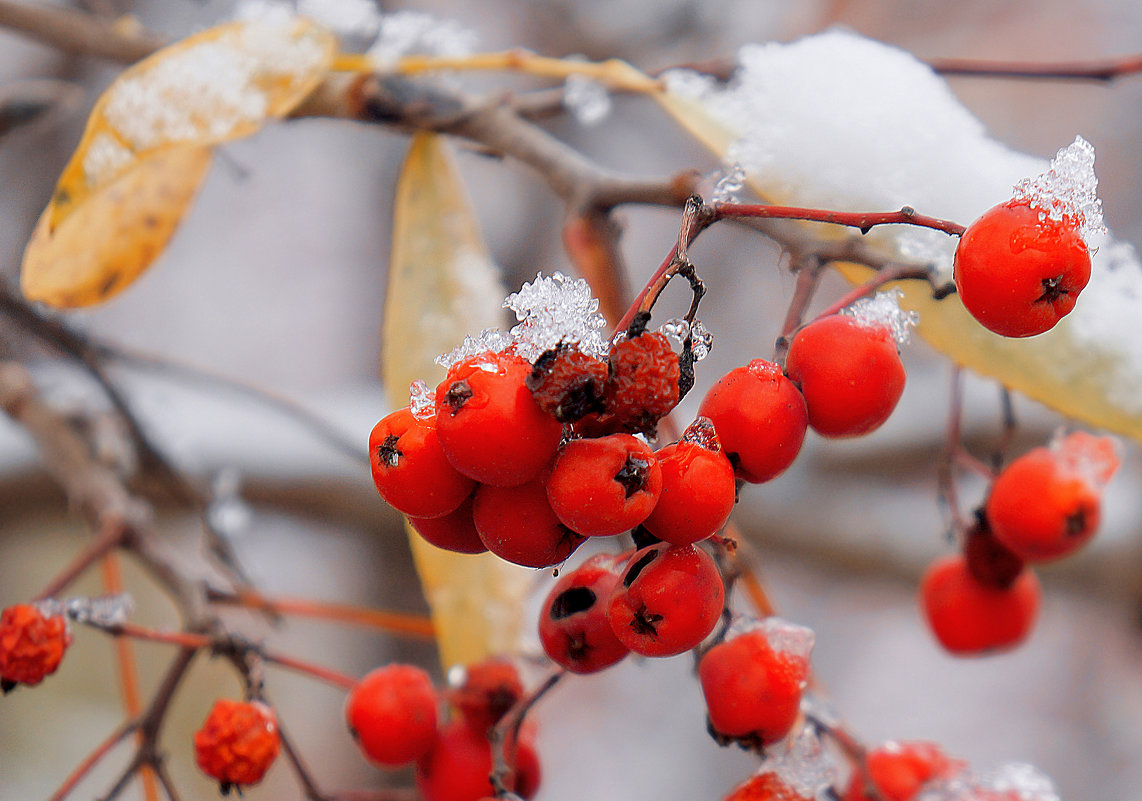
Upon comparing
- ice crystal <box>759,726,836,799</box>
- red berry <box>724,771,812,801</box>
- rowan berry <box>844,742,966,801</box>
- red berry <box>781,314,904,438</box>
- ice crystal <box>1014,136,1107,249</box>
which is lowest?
red berry <box>724,771,812,801</box>

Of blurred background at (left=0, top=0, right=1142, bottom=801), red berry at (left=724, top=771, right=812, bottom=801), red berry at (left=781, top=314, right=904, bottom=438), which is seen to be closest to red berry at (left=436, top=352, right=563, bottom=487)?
red berry at (left=781, top=314, right=904, bottom=438)

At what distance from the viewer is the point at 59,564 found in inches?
63.4

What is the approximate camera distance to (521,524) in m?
0.32

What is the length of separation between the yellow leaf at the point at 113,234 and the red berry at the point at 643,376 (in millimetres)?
313

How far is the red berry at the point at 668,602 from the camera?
33 cm

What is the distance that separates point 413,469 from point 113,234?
0.36 m

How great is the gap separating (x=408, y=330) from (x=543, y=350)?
349 millimetres

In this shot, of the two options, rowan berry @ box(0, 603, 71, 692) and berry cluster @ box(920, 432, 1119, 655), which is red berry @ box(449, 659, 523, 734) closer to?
rowan berry @ box(0, 603, 71, 692)

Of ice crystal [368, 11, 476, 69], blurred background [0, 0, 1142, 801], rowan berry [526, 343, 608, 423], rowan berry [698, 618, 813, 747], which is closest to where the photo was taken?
rowan berry [526, 343, 608, 423]

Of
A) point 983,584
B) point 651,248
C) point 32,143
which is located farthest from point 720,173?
point 651,248

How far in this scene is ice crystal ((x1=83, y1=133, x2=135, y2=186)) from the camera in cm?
47

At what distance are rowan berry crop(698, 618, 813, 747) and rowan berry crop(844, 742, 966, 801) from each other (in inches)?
5.6

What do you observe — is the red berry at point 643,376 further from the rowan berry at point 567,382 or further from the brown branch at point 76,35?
the brown branch at point 76,35

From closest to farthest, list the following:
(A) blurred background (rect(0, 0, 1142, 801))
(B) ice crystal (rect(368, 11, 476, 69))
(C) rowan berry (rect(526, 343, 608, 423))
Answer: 1. (C) rowan berry (rect(526, 343, 608, 423))
2. (B) ice crystal (rect(368, 11, 476, 69))
3. (A) blurred background (rect(0, 0, 1142, 801))
